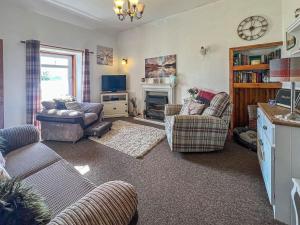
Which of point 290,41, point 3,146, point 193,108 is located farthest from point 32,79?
point 290,41

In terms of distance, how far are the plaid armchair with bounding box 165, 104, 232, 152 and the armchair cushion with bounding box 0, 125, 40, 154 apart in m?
1.84

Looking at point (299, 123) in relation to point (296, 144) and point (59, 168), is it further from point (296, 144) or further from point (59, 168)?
point (59, 168)

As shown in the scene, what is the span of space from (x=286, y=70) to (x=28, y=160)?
2287 mm

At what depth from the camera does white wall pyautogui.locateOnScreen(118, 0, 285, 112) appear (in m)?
3.71

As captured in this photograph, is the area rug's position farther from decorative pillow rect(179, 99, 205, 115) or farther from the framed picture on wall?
the framed picture on wall

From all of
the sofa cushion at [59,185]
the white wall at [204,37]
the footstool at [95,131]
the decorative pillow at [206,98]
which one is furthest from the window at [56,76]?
the sofa cushion at [59,185]

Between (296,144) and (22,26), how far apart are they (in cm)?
519

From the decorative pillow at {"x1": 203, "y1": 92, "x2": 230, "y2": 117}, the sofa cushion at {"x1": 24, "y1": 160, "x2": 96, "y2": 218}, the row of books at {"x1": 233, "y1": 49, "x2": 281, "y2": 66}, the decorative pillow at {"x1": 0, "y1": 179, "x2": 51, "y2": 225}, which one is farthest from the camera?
the row of books at {"x1": 233, "y1": 49, "x2": 281, "y2": 66}

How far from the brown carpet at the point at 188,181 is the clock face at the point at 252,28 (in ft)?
7.34

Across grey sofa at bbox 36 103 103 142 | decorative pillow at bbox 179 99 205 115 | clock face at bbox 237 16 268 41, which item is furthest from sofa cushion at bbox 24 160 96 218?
clock face at bbox 237 16 268 41

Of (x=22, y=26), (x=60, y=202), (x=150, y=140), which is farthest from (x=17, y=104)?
(x=60, y=202)

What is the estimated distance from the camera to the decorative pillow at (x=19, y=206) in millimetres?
610

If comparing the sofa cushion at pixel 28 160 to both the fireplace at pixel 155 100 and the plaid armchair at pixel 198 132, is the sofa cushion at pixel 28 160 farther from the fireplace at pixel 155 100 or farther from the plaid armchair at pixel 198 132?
the fireplace at pixel 155 100

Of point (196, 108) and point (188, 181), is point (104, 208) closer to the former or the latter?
point (188, 181)
